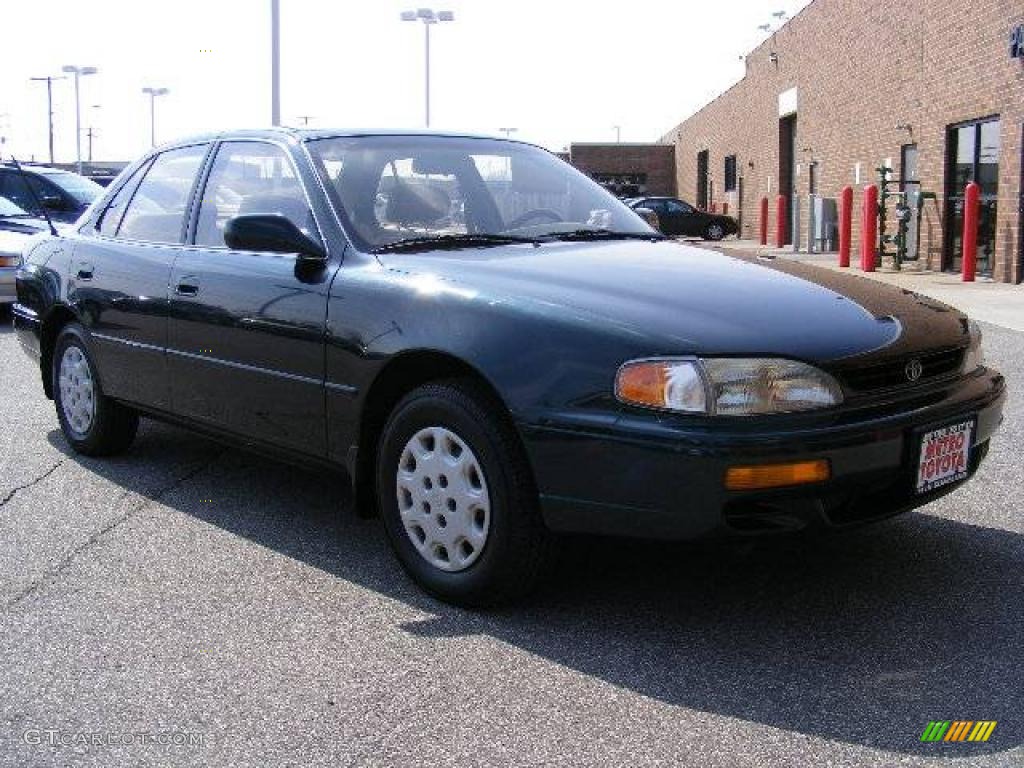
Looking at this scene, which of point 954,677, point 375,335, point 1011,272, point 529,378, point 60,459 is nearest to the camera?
point 954,677

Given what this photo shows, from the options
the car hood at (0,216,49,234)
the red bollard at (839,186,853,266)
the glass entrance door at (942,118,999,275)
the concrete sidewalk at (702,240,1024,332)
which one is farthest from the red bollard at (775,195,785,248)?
the car hood at (0,216,49,234)

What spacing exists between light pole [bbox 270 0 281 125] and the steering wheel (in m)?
22.6

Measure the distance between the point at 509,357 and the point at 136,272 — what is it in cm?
242

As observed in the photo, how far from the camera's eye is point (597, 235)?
4.73m

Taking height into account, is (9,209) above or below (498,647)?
above

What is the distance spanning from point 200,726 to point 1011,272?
15967 mm

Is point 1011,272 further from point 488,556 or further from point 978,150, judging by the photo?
point 488,556

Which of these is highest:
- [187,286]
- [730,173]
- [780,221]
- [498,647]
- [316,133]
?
[730,173]

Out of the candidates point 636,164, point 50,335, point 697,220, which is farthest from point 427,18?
point 50,335

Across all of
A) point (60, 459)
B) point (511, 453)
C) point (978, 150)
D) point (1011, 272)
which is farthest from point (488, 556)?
point (978, 150)

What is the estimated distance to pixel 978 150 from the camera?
18.3m

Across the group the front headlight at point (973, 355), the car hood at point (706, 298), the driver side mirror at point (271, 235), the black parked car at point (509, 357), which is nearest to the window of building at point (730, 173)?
the black parked car at point (509, 357)

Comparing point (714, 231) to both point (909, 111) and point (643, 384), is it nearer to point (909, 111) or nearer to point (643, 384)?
point (909, 111)

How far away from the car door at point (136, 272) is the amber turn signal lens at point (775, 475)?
2.79 m
